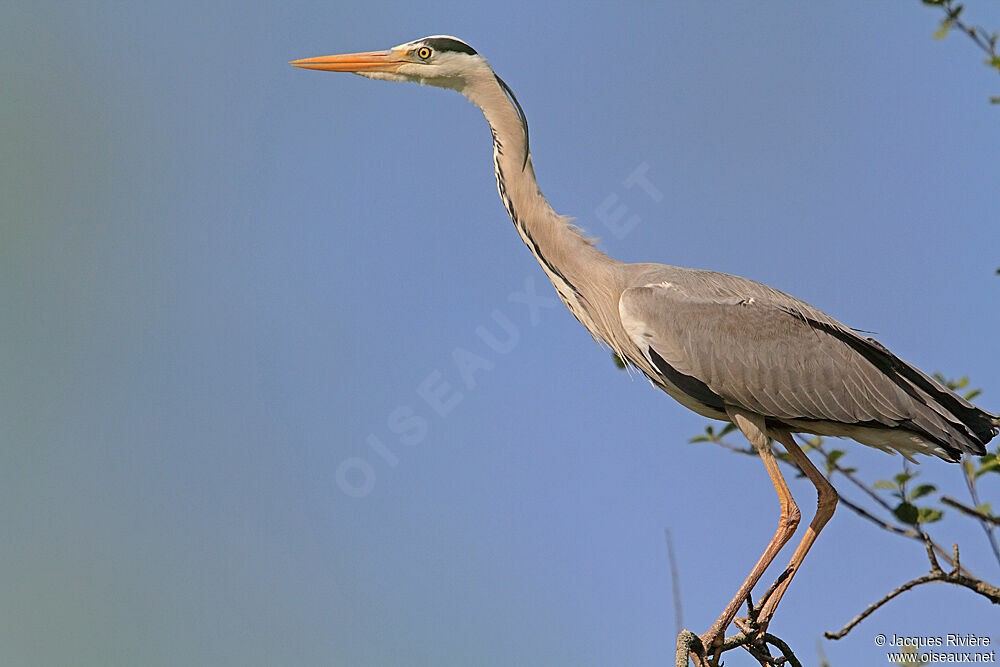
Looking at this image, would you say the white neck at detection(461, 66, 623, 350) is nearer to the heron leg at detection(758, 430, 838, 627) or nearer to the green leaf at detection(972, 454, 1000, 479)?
the heron leg at detection(758, 430, 838, 627)

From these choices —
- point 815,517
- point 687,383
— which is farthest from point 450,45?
point 815,517

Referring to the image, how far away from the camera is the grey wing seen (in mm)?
3998

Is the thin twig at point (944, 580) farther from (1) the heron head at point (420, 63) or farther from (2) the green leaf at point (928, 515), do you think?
(1) the heron head at point (420, 63)

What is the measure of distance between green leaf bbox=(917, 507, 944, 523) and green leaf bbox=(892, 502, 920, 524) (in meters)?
0.01

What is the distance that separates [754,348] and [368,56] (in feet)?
7.31

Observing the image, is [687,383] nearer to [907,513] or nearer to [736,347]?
[736,347]

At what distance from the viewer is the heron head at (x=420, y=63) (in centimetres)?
433

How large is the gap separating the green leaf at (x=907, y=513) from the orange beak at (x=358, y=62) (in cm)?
285

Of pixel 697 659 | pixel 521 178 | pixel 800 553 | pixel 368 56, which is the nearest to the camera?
pixel 697 659

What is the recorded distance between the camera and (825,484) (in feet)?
13.1

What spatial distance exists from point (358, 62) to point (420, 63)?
12.3 inches

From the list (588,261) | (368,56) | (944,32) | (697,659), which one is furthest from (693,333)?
(368,56)

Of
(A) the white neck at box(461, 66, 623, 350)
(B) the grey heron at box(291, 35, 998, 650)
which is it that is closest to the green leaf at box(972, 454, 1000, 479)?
(B) the grey heron at box(291, 35, 998, 650)

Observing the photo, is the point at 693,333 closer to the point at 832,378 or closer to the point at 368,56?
the point at 832,378
